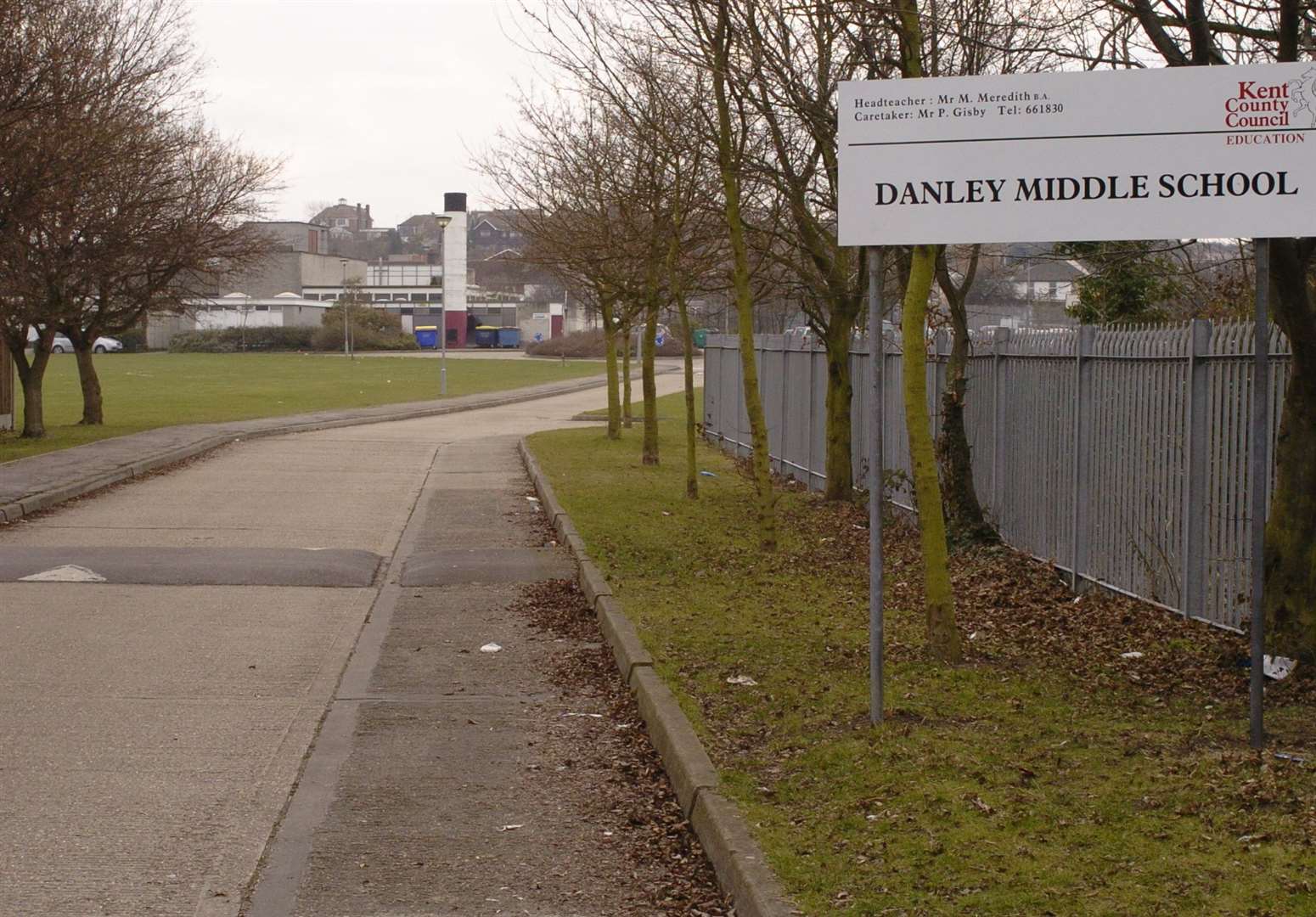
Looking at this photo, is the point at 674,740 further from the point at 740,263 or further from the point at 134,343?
the point at 134,343

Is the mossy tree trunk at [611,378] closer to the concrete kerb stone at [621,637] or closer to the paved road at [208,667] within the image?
the paved road at [208,667]

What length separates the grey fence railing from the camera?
8.91m

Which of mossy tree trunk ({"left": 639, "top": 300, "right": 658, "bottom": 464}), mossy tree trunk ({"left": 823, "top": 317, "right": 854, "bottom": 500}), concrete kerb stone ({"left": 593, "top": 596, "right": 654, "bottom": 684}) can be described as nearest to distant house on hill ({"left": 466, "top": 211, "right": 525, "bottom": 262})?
mossy tree trunk ({"left": 639, "top": 300, "right": 658, "bottom": 464})

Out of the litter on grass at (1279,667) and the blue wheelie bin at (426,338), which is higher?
the blue wheelie bin at (426,338)

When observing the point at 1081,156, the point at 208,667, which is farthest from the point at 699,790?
the point at 208,667

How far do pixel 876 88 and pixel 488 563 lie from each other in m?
7.38

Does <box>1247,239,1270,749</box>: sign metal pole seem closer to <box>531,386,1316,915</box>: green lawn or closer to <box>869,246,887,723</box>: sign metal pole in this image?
<box>531,386,1316,915</box>: green lawn

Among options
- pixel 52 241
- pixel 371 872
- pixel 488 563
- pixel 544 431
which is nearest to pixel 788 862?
pixel 371 872

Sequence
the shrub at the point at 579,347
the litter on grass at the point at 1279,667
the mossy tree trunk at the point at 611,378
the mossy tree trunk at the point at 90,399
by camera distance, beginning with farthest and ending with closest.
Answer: the shrub at the point at 579,347, the mossy tree trunk at the point at 90,399, the mossy tree trunk at the point at 611,378, the litter on grass at the point at 1279,667

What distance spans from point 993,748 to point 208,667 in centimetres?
479

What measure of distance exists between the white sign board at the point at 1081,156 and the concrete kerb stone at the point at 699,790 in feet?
7.69

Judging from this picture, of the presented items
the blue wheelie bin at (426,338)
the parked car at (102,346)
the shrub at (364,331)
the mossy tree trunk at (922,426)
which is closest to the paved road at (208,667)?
the mossy tree trunk at (922,426)

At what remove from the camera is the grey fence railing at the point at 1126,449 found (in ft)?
29.2

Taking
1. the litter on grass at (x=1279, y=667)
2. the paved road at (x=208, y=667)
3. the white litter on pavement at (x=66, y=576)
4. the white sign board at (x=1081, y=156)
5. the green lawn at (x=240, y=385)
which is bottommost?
the paved road at (x=208, y=667)
